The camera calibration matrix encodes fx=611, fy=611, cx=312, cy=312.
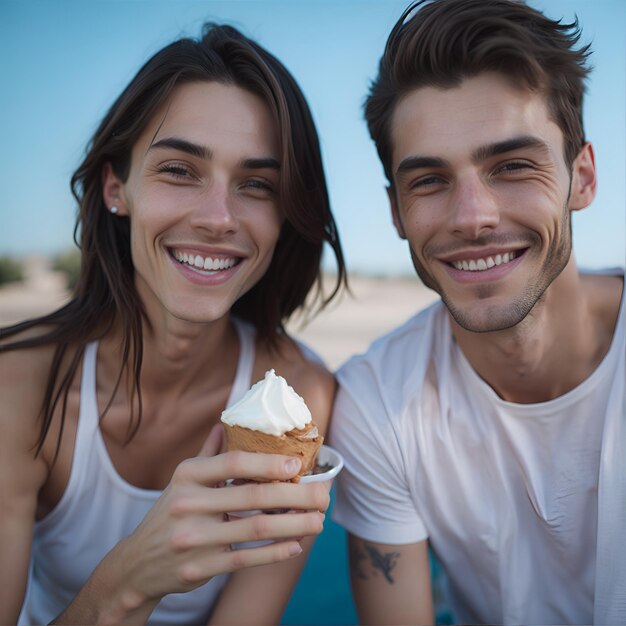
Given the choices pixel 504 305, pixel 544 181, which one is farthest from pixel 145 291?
pixel 544 181

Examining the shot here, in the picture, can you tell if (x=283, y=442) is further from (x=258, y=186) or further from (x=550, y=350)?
(x=550, y=350)

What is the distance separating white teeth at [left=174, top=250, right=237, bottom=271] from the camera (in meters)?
2.73

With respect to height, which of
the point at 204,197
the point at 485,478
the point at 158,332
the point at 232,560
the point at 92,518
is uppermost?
the point at 204,197

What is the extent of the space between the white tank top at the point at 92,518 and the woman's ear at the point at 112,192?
2.25 feet

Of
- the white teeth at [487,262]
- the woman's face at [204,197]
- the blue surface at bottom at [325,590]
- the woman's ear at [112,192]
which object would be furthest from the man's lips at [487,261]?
the blue surface at bottom at [325,590]

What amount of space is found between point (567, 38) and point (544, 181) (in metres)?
0.79

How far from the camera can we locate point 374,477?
114 inches

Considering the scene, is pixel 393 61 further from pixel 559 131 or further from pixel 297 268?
pixel 297 268

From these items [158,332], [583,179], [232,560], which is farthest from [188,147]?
[583,179]

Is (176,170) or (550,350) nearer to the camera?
(176,170)

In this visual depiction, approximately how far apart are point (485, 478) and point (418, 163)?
1478mm

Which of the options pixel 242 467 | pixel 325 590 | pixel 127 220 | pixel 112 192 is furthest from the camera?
pixel 325 590

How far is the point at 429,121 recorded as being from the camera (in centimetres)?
264

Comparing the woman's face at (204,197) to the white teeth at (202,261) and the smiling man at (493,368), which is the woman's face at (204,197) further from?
the smiling man at (493,368)
